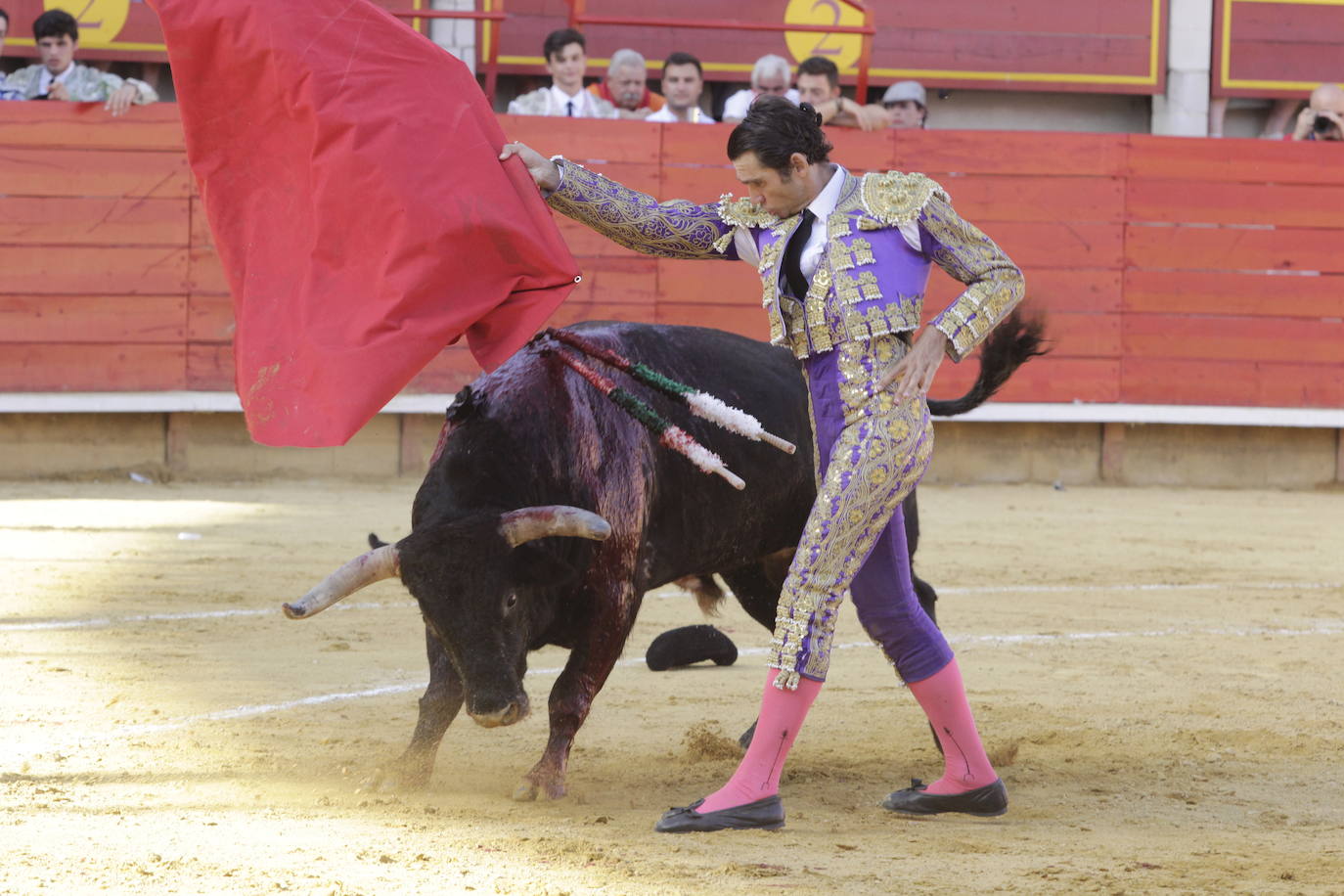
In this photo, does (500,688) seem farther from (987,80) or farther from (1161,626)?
(987,80)

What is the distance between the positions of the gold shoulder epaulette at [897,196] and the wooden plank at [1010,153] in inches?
220

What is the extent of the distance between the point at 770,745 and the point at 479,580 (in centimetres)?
56


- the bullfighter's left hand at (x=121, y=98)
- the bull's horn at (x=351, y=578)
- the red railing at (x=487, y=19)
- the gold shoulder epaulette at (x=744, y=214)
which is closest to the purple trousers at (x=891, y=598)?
the gold shoulder epaulette at (x=744, y=214)

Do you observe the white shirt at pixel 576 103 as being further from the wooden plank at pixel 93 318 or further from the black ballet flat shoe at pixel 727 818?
the black ballet flat shoe at pixel 727 818

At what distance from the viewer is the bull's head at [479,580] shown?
2775 millimetres

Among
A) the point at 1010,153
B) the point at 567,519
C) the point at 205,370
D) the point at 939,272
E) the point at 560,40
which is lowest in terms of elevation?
the point at 205,370

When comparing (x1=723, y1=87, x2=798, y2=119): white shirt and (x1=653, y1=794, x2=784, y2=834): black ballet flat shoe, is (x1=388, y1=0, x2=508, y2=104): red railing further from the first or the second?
(x1=653, y1=794, x2=784, y2=834): black ballet flat shoe

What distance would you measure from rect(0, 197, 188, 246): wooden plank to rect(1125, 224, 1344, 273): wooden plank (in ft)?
15.5

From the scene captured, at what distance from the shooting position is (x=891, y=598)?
2826mm

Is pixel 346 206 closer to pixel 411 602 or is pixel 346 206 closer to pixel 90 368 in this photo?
pixel 411 602

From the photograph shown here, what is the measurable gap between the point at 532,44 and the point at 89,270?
8.29 ft

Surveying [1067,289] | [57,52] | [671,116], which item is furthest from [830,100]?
[57,52]

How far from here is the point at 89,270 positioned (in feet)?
25.3

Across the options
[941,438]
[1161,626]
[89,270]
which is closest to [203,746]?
[1161,626]
